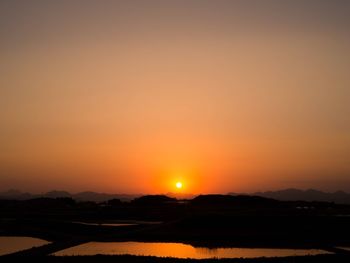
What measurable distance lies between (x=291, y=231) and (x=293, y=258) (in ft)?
45.7

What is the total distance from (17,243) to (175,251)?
1261cm

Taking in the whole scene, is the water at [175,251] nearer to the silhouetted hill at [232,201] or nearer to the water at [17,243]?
the water at [17,243]

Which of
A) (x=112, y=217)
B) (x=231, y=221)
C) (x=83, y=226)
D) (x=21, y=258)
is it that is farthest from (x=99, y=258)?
(x=112, y=217)

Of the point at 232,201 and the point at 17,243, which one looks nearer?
the point at 17,243

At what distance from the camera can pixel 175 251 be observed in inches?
1200

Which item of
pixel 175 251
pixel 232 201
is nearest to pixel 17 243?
pixel 175 251

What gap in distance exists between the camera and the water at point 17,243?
31034mm

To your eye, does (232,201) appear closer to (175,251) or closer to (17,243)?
(17,243)

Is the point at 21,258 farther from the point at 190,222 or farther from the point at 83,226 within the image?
the point at 190,222

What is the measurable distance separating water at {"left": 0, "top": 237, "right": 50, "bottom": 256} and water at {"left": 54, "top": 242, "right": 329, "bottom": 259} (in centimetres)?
358

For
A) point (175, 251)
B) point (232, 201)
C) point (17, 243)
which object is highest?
point (232, 201)

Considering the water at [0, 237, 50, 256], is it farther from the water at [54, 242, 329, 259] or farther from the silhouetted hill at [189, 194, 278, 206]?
the silhouetted hill at [189, 194, 278, 206]

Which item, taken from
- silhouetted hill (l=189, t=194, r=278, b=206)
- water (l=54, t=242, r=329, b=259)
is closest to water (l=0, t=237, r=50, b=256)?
water (l=54, t=242, r=329, b=259)

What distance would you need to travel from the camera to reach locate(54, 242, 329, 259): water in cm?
2844
